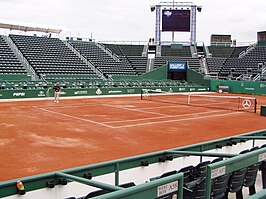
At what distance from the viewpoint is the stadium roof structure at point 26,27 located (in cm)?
5837

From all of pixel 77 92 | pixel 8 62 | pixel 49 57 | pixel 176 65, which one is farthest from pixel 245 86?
pixel 8 62

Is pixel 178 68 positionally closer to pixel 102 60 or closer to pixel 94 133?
pixel 102 60

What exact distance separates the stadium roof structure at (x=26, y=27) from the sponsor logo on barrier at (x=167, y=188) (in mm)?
60261

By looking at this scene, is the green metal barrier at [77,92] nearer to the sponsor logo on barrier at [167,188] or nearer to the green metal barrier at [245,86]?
the green metal barrier at [245,86]

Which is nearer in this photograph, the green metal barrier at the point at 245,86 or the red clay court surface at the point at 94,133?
the red clay court surface at the point at 94,133

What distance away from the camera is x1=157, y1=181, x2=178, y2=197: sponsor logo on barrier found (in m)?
3.12

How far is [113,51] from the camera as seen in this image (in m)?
54.5

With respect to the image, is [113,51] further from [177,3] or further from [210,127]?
[210,127]

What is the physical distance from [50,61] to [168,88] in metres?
16.0

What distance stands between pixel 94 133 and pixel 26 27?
2042 inches

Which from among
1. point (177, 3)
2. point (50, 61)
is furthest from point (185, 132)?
point (177, 3)

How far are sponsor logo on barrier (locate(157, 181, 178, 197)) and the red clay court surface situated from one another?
657cm

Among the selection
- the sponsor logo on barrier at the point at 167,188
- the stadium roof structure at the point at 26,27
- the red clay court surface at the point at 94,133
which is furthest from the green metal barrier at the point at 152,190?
the stadium roof structure at the point at 26,27

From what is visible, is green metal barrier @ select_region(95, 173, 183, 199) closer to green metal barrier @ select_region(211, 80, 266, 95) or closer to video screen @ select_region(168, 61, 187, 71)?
green metal barrier @ select_region(211, 80, 266, 95)
